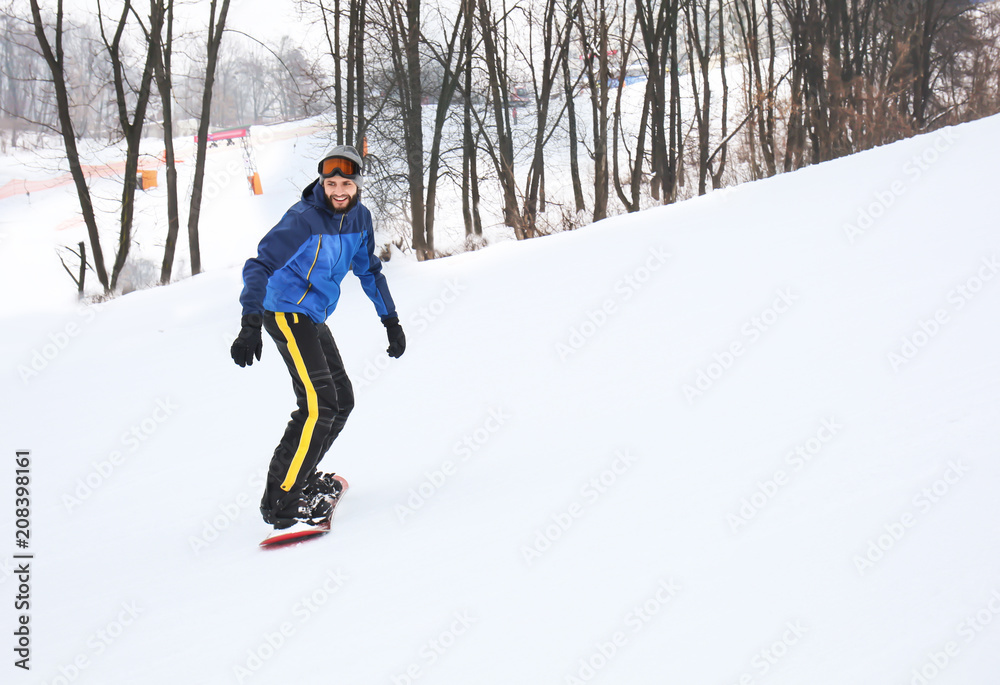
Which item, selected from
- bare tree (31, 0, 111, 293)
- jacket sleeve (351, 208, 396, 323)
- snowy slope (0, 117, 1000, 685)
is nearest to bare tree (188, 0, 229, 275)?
bare tree (31, 0, 111, 293)

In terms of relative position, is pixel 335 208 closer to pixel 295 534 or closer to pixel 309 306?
pixel 309 306

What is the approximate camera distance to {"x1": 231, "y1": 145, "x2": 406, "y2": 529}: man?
10.4ft

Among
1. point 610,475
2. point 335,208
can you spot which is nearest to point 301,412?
point 335,208

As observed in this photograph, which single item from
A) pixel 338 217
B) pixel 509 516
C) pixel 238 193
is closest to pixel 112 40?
pixel 338 217

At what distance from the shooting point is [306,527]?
3.26 meters

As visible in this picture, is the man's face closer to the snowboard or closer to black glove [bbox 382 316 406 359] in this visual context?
black glove [bbox 382 316 406 359]

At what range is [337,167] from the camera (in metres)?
3.20

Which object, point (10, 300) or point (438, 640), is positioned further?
point (10, 300)

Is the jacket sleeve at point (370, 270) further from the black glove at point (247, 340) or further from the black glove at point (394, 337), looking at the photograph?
the black glove at point (247, 340)

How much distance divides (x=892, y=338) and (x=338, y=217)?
3009mm

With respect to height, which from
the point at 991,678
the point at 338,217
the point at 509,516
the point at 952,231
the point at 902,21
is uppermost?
the point at 902,21

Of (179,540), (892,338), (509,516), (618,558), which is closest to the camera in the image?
Result: (618,558)

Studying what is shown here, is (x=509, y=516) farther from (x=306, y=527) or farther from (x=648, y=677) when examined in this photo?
(x=648, y=677)

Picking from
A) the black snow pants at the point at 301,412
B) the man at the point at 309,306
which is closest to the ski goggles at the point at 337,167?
the man at the point at 309,306
